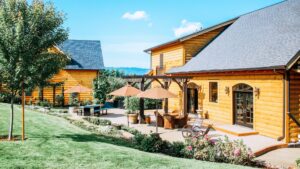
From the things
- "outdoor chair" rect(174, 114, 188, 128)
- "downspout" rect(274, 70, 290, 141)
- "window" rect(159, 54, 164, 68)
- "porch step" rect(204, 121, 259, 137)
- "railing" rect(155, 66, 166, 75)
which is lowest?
"porch step" rect(204, 121, 259, 137)

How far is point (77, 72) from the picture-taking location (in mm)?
32062

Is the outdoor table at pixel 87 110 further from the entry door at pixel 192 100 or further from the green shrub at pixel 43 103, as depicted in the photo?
the green shrub at pixel 43 103

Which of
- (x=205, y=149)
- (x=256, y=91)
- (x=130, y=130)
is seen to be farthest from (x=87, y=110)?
(x=205, y=149)

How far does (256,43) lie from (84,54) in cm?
2180

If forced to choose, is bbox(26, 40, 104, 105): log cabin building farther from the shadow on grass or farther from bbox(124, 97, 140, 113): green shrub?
the shadow on grass

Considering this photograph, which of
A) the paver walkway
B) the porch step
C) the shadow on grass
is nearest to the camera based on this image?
the paver walkway

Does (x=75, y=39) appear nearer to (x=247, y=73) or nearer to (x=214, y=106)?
(x=214, y=106)

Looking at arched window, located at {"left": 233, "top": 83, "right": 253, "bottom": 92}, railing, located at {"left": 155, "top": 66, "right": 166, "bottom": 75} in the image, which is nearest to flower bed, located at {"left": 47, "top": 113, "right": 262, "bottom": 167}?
arched window, located at {"left": 233, "top": 83, "right": 253, "bottom": 92}

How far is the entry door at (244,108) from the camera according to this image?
51.2 feet

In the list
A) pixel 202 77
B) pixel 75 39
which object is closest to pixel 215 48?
pixel 202 77

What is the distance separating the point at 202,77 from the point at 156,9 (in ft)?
19.4

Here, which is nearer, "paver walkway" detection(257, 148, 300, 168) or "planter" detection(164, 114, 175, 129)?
"paver walkway" detection(257, 148, 300, 168)

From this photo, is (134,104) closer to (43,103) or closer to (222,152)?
(43,103)

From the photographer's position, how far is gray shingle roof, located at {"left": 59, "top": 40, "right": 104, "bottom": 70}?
Answer: 3241 centimetres
